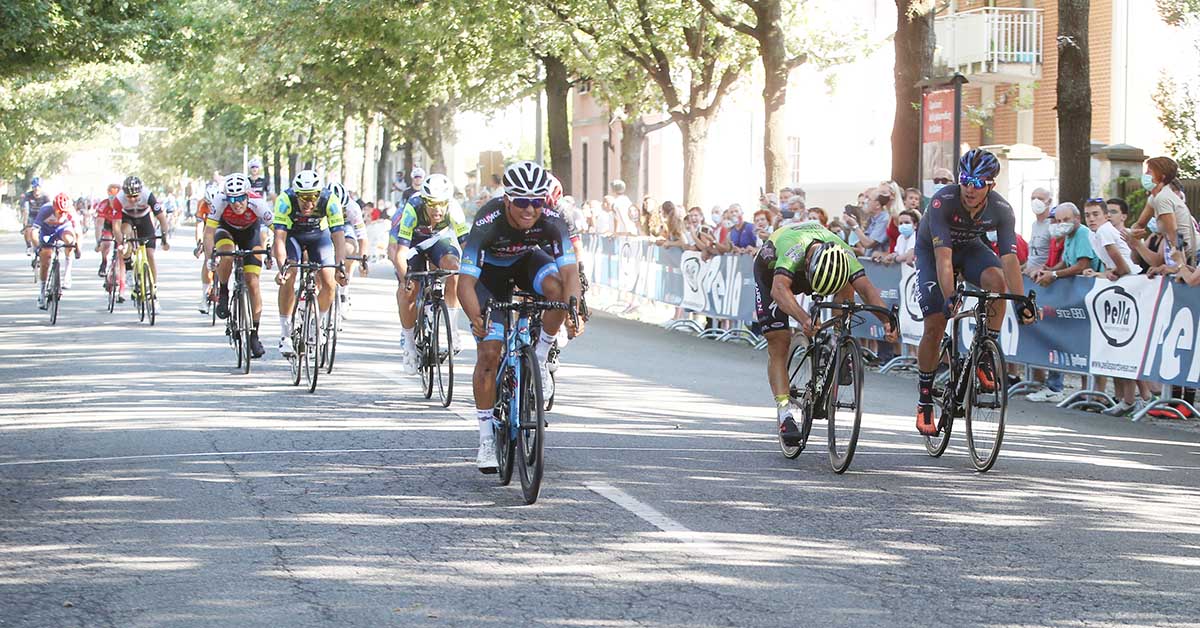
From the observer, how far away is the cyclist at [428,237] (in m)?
13.4

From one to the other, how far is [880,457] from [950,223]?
5.10 ft

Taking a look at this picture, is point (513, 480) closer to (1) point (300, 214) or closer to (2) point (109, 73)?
(1) point (300, 214)

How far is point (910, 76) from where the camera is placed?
68.5 feet

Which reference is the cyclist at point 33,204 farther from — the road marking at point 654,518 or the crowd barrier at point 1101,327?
the road marking at point 654,518

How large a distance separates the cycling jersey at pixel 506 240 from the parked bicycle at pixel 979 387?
2.50m

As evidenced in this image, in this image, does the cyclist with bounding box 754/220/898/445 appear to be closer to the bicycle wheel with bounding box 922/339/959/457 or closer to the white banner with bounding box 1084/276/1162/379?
the bicycle wheel with bounding box 922/339/959/457

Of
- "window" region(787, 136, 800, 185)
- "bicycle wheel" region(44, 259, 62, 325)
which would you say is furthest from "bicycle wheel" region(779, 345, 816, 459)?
"window" region(787, 136, 800, 185)

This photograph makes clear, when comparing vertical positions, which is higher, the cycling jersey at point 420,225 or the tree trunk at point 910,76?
the tree trunk at point 910,76

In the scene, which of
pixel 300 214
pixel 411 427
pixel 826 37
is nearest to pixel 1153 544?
pixel 411 427

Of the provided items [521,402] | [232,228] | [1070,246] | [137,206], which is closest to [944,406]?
[521,402]

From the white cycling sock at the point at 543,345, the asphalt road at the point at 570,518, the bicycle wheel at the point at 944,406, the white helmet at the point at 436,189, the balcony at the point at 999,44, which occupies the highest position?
the balcony at the point at 999,44

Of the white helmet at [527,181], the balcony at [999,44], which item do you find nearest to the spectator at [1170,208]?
the white helmet at [527,181]

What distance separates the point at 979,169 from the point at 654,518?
10.8ft

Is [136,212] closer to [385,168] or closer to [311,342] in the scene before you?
[311,342]
